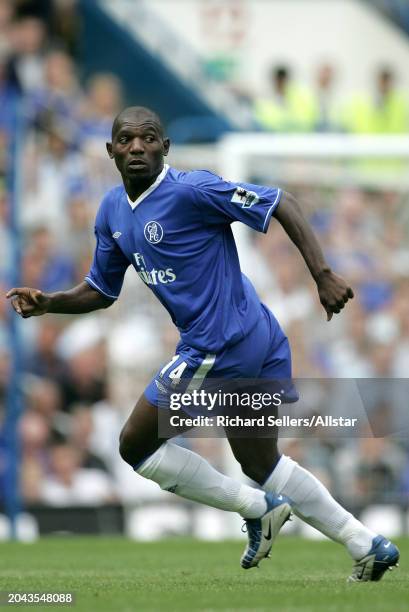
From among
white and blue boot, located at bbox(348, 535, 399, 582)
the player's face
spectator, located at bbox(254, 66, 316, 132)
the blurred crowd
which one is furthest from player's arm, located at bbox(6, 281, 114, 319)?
spectator, located at bbox(254, 66, 316, 132)

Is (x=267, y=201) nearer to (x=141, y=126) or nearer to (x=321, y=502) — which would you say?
(x=141, y=126)

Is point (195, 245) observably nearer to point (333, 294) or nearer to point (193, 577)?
point (333, 294)

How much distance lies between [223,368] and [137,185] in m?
1.00

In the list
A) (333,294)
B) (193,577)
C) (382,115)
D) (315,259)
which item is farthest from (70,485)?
(333,294)

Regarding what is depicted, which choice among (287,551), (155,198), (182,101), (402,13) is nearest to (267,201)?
(155,198)

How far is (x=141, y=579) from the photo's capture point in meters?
8.13

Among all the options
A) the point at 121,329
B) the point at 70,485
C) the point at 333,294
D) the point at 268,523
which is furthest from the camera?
the point at 121,329

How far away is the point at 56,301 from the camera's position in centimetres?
780

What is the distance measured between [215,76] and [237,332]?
45.6 ft

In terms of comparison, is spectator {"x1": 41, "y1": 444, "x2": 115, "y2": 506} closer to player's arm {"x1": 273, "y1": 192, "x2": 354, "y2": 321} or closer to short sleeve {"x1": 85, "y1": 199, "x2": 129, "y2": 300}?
short sleeve {"x1": 85, "y1": 199, "x2": 129, "y2": 300}

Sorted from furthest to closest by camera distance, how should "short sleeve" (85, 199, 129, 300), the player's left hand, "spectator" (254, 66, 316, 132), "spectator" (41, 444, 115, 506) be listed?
"spectator" (254, 66, 316, 132)
"spectator" (41, 444, 115, 506)
"short sleeve" (85, 199, 129, 300)
the player's left hand

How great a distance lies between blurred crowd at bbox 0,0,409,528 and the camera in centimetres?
1297

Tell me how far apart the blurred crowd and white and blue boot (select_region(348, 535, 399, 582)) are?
466cm

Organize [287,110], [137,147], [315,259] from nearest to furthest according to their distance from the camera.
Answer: [315,259] → [137,147] → [287,110]
